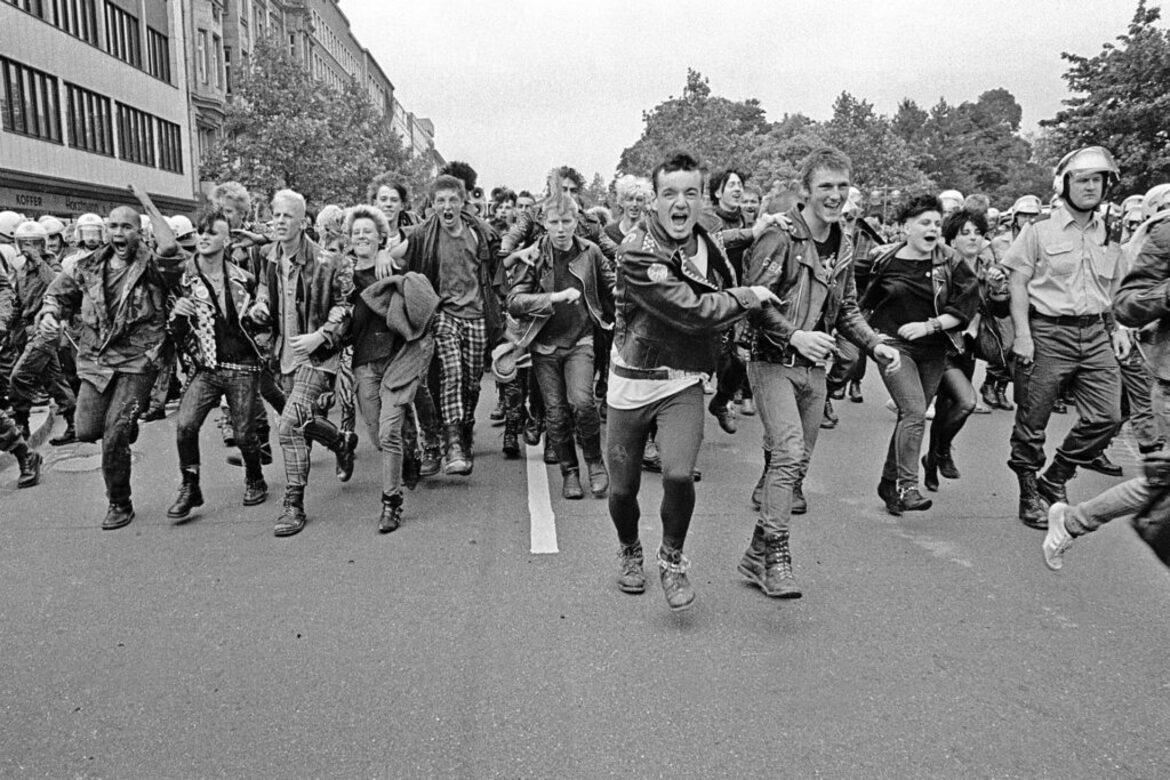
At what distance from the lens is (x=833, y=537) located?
17.4 ft

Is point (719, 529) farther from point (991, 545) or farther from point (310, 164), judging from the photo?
point (310, 164)

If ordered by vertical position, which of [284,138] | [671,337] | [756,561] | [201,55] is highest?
[201,55]

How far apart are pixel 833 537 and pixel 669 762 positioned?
2.62 metres

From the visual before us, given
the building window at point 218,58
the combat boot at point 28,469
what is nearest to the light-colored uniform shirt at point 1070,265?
the combat boot at point 28,469

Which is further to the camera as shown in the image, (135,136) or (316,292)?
(135,136)

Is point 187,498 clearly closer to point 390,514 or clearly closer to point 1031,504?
point 390,514

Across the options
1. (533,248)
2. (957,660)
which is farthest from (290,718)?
(533,248)

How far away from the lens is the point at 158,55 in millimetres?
36594

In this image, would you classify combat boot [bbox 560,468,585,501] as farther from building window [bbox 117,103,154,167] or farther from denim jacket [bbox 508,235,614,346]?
building window [bbox 117,103,154,167]

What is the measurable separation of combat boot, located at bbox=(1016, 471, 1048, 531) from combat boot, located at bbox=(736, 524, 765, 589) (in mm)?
2040

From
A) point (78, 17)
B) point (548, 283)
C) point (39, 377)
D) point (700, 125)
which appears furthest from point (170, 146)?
point (548, 283)

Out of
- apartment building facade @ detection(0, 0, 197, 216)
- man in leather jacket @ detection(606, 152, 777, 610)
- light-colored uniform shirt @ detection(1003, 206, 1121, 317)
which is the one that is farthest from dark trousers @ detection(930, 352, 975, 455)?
apartment building facade @ detection(0, 0, 197, 216)

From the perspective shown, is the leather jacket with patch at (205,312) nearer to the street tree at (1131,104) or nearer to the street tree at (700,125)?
the street tree at (1131,104)

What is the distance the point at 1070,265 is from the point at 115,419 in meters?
5.77
